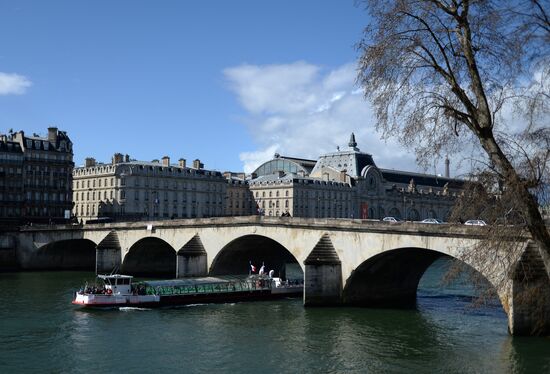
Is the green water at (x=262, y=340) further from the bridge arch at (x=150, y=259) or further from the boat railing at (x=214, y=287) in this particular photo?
the bridge arch at (x=150, y=259)

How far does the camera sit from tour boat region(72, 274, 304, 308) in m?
51.2

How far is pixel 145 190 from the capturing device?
12175 cm

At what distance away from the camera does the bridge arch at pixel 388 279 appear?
4903 centimetres

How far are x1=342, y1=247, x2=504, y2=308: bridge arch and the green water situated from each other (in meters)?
1.90

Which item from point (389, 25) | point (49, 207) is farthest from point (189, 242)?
point (389, 25)

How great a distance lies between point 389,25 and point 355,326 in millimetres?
28896

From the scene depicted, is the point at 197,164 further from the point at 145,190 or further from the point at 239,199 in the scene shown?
the point at 239,199

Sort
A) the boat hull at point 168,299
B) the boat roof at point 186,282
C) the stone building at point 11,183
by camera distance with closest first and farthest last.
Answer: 1. the boat hull at point 168,299
2. the boat roof at point 186,282
3. the stone building at point 11,183

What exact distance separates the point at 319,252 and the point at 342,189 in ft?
370

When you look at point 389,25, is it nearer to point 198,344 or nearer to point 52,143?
point 198,344

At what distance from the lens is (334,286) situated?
49344mm

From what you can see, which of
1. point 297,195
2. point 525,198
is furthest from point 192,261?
point 297,195

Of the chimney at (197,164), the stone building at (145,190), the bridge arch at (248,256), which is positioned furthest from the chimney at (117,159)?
the bridge arch at (248,256)

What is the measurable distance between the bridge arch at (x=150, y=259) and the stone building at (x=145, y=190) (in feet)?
110
